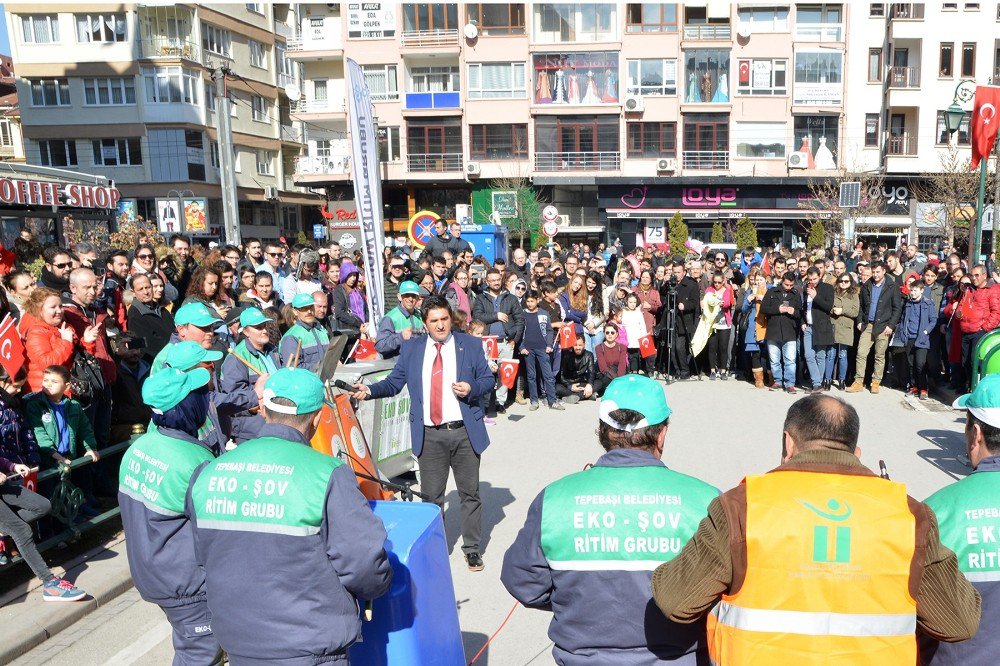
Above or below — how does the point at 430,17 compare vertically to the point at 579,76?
above

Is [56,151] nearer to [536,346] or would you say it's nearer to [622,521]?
[536,346]

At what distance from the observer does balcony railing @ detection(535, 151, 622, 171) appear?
39125 millimetres

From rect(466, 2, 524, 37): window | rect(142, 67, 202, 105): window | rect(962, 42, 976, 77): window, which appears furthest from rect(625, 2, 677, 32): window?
rect(142, 67, 202, 105): window

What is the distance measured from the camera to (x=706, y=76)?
38.3 meters

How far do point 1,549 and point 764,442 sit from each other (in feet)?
24.9

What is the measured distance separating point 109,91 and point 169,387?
4428 centimetres

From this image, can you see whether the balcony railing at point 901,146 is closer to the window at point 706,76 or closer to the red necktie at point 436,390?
the window at point 706,76

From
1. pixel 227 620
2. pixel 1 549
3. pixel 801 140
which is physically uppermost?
pixel 801 140

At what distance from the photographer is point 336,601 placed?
284 centimetres

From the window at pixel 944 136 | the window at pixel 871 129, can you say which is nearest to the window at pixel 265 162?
the window at pixel 871 129

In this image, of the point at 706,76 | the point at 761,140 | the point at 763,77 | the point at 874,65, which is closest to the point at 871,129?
the point at 874,65

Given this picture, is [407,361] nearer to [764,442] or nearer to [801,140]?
[764,442]

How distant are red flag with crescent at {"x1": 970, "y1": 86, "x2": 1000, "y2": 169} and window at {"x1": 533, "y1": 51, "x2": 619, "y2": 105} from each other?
2493cm

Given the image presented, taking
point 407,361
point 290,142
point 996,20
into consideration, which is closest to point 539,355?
point 407,361
